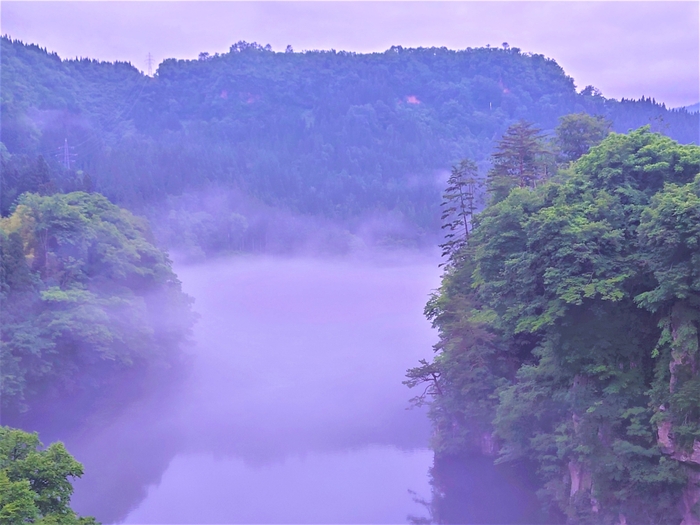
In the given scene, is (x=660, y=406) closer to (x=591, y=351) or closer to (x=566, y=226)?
(x=591, y=351)

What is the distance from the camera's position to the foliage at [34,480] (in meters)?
11.8

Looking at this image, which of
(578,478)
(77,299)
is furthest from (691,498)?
(77,299)

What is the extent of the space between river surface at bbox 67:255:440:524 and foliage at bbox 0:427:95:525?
36.3ft

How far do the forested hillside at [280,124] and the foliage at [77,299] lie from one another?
A: 19.5 metres

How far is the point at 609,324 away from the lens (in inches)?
707

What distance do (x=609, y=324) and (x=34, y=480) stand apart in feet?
39.4

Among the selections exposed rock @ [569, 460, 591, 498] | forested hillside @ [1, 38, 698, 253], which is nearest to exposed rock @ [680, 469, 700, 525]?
exposed rock @ [569, 460, 591, 498]

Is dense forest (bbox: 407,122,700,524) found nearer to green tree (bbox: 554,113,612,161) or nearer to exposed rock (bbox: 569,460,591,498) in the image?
exposed rock (bbox: 569,460,591,498)

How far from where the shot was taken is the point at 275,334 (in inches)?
2021

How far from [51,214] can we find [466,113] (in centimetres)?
7758

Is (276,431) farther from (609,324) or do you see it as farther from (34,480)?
(34,480)

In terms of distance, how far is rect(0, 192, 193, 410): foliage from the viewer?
30344mm

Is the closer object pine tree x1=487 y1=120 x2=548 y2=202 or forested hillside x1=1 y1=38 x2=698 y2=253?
pine tree x1=487 y1=120 x2=548 y2=202

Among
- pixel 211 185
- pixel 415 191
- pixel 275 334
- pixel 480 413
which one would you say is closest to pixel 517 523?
pixel 480 413
